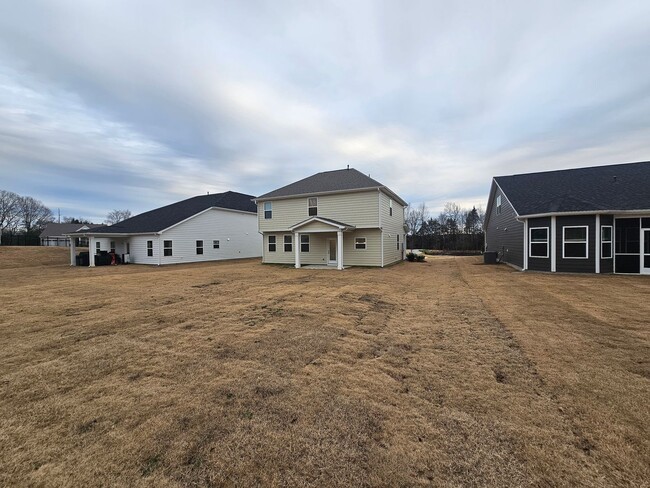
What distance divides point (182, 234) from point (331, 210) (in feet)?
43.8

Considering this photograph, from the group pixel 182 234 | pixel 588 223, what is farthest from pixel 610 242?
pixel 182 234

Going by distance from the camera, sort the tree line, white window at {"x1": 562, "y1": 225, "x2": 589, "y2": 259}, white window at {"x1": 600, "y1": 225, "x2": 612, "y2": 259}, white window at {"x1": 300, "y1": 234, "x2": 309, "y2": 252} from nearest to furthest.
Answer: white window at {"x1": 600, "y1": 225, "x2": 612, "y2": 259} < white window at {"x1": 562, "y1": 225, "x2": 589, "y2": 259} < white window at {"x1": 300, "y1": 234, "x2": 309, "y2": 252} < the tree line

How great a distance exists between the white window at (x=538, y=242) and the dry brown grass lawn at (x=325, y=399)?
29.1ft

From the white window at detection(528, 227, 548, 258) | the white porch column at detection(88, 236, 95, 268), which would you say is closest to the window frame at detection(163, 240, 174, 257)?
the white porch column at detection(88, 236, 95, 268)

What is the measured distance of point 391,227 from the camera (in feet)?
67.7

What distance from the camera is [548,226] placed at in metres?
14.3

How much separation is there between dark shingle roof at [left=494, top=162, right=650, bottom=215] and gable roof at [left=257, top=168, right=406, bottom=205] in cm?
805

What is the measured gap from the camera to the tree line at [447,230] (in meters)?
42.4

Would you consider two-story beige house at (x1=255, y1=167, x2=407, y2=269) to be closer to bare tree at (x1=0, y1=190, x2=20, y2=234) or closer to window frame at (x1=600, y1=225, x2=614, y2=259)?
window frame at (x1=600, y1=225, x2=614, y2=259)

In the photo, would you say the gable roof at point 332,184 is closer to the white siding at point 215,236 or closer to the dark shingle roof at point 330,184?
the dark shingle roof at point 330,184

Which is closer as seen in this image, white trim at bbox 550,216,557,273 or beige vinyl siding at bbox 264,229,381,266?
white trim at bbox 550,216,557,273

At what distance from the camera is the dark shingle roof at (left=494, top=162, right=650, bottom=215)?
540 inches

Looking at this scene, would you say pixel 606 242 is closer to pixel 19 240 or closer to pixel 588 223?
pixel 588 223

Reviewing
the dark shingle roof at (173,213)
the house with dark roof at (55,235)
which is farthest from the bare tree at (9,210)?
the dark shingle roof at (173,213)
